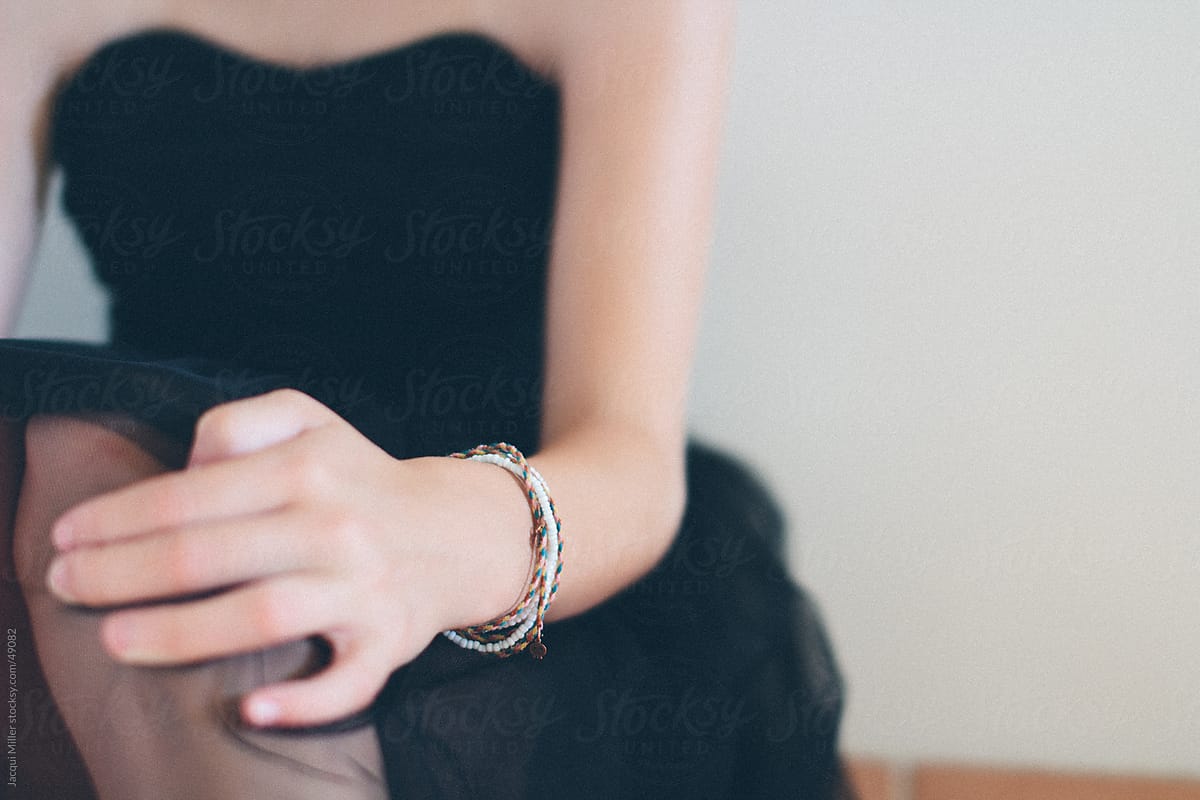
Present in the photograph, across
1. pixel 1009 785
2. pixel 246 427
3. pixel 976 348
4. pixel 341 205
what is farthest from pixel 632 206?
pixel 1009 785

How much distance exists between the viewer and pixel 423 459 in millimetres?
387

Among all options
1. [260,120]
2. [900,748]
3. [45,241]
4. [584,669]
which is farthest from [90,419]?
[900,748]

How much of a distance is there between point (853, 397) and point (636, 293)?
1.40ft

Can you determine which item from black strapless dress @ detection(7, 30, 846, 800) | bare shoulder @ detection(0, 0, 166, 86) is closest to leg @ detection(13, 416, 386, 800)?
black strapless dress @ detection(7, 30, 846, 800)

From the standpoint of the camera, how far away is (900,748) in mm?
965

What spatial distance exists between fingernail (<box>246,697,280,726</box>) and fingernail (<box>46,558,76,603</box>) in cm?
9

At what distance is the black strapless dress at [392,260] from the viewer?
1.83 feet

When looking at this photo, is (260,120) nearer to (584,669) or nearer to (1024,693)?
(584,669)

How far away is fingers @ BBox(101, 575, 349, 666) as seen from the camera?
0.97 ft

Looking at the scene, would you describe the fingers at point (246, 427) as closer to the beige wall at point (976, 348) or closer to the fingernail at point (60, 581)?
the fingernail at point (60, 581)

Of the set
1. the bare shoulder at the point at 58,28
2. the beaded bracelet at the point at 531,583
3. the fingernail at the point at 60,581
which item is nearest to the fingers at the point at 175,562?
the fingernail at the point at 60,581

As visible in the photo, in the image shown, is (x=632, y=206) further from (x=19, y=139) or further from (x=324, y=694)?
(x=19, y=139)

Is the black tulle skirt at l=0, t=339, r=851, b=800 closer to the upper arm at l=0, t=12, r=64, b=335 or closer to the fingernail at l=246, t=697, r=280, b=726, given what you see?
the fingernail at l=246, t=697, r=280, b=726

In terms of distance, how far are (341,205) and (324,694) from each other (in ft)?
1.53
